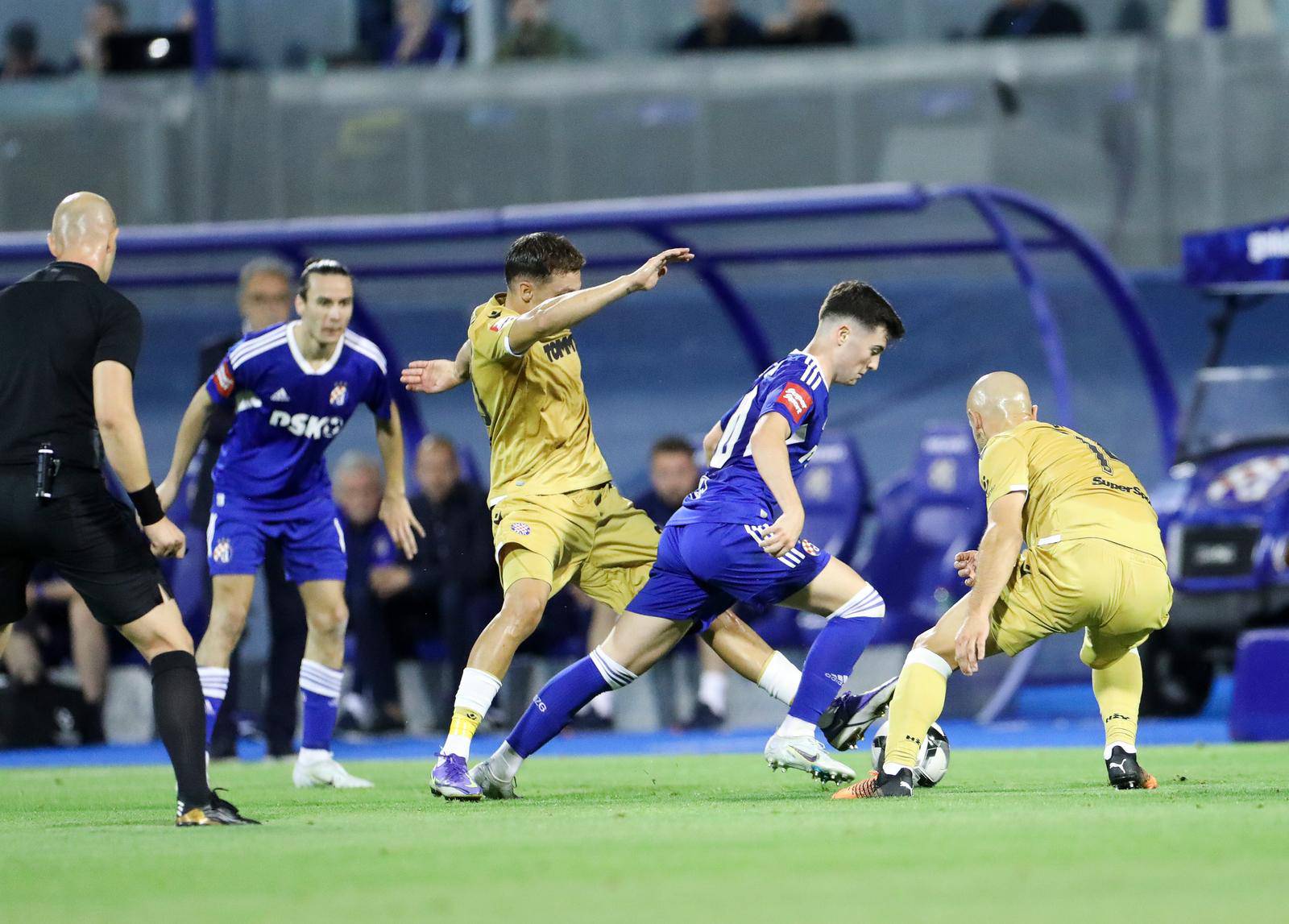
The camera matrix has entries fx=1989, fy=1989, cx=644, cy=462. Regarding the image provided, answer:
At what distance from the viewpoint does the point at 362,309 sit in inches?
514

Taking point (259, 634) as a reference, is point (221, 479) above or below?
above

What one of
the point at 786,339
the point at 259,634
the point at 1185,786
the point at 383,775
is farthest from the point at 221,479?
the point at 786,339

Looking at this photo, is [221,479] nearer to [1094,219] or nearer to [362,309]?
[362,309]

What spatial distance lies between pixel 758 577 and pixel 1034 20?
387 inches

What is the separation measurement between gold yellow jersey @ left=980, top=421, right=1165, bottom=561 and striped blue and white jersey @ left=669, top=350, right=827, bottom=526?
61 cm

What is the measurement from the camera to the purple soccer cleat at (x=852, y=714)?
23.1ft

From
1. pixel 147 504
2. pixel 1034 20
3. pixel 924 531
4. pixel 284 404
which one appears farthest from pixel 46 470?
pixel 1034 20

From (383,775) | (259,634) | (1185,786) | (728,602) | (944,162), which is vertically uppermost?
(944,162)

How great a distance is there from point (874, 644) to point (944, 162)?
4.50 metres

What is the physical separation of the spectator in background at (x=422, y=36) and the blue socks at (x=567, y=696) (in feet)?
33.1

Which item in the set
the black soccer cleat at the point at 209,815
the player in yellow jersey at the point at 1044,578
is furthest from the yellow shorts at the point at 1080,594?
the black soccer cleat at the point at 209,815

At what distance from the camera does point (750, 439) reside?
681cm

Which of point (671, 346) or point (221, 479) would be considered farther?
point (671, 346)

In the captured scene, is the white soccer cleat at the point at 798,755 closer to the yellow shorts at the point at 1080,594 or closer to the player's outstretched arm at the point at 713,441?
the yellow shorts at the point at 1080,594
